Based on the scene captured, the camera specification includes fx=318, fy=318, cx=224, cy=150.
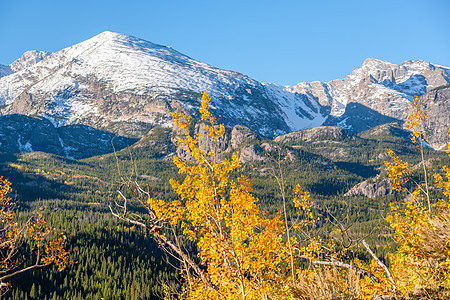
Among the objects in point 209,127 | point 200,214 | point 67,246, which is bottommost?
point 67,246

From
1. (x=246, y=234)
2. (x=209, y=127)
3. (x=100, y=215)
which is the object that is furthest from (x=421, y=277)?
(x=100, y=215)

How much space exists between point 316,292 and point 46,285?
11898 cm

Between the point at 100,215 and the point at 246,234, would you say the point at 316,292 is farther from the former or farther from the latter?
the point at 100,215

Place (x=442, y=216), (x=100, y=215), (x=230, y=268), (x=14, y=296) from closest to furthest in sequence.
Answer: (x=442, y=216) → (x=230, y=268) → (x=14, y=296) → (x=100, y=215)

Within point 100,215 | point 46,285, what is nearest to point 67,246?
point 46,285

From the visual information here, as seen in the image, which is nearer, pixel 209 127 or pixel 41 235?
pixel 209 127

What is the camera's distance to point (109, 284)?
9838cm

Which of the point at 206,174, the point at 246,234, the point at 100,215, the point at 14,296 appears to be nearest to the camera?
the point at 206,174

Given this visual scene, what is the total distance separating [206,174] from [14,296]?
4083 inches

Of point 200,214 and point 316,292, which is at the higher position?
point 200,214

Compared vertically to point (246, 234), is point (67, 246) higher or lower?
lower

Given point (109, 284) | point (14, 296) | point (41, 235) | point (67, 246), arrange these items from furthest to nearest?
point (67, 246)
point (109, 284)
point (14, 296)
point (41, 235)

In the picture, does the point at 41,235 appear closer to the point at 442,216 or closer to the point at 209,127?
the point at 209,127

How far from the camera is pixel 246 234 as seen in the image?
11.3 metres
